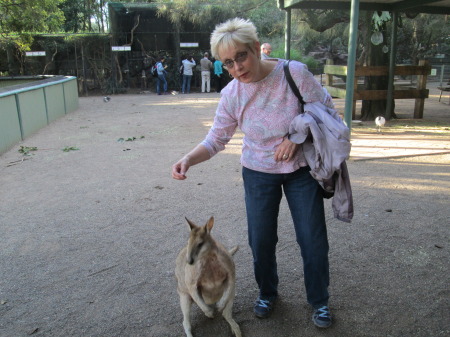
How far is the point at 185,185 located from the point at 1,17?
1298 centimetres

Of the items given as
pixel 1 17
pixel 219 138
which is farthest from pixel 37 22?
pixel 219 138

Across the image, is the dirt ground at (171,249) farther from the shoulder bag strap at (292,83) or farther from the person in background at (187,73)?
the person in background at (187,73)

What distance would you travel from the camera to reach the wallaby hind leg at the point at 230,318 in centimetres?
255

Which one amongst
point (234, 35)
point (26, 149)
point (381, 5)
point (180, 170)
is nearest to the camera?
point (234, 35)

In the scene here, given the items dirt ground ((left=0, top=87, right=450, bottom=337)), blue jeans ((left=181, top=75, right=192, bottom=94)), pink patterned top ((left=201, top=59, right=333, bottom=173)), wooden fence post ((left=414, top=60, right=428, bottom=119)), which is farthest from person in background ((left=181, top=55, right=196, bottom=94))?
pink patterned top ((left=201, top=59, right=333, bottom=173))

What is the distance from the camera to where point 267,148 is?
2.40 m

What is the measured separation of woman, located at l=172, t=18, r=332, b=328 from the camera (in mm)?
2256

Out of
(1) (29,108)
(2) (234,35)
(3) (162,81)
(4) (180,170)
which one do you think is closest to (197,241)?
(4) (180,170)

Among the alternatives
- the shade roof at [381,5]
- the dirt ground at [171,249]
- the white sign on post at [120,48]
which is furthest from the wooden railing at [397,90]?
the white sign on post at [120,48]

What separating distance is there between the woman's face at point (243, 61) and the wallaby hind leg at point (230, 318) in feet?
4.35

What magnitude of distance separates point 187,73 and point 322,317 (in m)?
18.3

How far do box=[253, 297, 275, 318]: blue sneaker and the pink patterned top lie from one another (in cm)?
93

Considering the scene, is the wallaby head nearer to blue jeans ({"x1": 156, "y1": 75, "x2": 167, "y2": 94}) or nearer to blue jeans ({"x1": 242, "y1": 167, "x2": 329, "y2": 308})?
blue jeans ({"x1": 242, "y1": 167, "x2": 329, "y2": 308})

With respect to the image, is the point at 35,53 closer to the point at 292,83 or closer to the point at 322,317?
the point at 292,83
